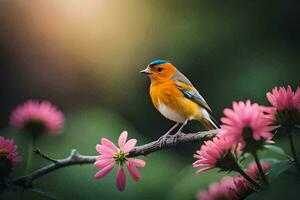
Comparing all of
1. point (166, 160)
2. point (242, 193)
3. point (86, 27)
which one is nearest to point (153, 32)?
point (86, 27)

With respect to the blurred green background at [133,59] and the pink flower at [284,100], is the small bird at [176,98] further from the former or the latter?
the pink flower at [284,100]

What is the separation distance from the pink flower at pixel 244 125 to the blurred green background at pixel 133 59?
1.32 ft

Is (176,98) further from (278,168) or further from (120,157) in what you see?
(278,168)

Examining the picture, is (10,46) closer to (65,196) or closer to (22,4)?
(22,4)

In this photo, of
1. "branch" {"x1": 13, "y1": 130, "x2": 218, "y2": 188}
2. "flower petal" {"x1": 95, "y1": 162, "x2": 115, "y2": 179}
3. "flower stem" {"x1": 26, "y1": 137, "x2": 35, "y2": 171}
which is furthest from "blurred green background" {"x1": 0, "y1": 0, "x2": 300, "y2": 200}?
"flower petal" {"x1": 95, "y1": 162, "x2": 115, "y2": 179}

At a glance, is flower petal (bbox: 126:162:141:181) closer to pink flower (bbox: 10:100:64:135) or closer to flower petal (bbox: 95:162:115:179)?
flower petal (bbox: 95:162:115:179)

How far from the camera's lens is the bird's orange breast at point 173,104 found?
69 cm

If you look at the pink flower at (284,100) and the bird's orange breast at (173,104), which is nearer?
the pink flower at (284,100)

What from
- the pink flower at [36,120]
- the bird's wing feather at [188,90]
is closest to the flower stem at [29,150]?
the pink flower at [36,120]

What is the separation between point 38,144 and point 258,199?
20.8 inches

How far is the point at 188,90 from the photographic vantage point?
707 millimetres

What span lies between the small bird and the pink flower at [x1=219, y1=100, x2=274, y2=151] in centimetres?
29

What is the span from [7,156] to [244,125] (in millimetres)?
289

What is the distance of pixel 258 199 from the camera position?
1.15ft
